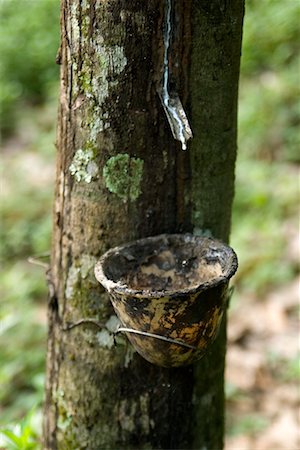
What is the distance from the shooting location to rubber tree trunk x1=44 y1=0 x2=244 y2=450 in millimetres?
A: 1444

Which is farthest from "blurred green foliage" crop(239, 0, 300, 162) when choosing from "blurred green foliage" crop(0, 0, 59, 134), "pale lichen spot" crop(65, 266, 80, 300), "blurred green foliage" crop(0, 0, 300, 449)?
"pale lichen spot" crop(65, 266, 80, 300)

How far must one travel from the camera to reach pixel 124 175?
1.54 m

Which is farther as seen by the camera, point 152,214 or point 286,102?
point 286,102

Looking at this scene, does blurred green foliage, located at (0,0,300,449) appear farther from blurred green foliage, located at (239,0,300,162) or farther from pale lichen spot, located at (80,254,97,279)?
pale lichen spot, located at (80,254,97,279)

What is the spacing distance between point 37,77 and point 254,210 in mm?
3960

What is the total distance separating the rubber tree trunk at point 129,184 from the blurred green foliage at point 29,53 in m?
5.71

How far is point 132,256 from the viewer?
61.6 inches

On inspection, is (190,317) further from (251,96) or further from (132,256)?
(251,96)

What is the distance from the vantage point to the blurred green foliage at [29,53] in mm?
7227

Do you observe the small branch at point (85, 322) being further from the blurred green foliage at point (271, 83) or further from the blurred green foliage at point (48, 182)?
the blurred green foliage at point (271, 83)

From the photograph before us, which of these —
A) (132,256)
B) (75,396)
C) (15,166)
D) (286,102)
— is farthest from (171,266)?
(15,166)

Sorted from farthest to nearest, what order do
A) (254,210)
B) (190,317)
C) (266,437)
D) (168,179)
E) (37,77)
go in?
(37,77), (254,210), (266,437), (168,179), (190,317)

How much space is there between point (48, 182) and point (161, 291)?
170 inches

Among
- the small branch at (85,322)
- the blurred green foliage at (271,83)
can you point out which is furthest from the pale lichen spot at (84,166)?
the blurred green foliage at (271,83)
